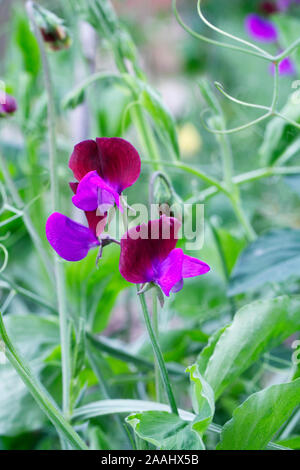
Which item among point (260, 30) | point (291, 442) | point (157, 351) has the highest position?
point (260, 30)

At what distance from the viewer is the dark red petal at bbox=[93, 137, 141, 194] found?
275 mm

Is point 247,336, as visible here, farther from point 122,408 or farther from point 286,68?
point 286,68

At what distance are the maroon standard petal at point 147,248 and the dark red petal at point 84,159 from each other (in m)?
0.05

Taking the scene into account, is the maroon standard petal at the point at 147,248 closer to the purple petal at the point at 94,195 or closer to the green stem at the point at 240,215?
the purple petal at the point at 94,195

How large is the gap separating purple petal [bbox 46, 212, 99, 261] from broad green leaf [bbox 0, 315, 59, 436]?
175 mm

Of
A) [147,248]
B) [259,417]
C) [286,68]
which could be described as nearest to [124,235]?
[147,248]

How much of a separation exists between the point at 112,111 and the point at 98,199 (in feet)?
1.03

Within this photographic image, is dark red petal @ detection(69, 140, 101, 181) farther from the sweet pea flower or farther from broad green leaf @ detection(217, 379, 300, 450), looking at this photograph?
broad green leaf @ detection(217, 379, 300, 450)

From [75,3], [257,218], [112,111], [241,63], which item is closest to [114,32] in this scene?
[75,3]

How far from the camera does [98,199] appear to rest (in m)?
0.27

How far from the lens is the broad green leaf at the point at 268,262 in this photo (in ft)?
1.27

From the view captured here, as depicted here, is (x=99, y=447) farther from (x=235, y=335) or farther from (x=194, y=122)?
(x=194, y=122)

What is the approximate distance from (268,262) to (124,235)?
0.19 metres

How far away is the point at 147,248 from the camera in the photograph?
10.2 inches
